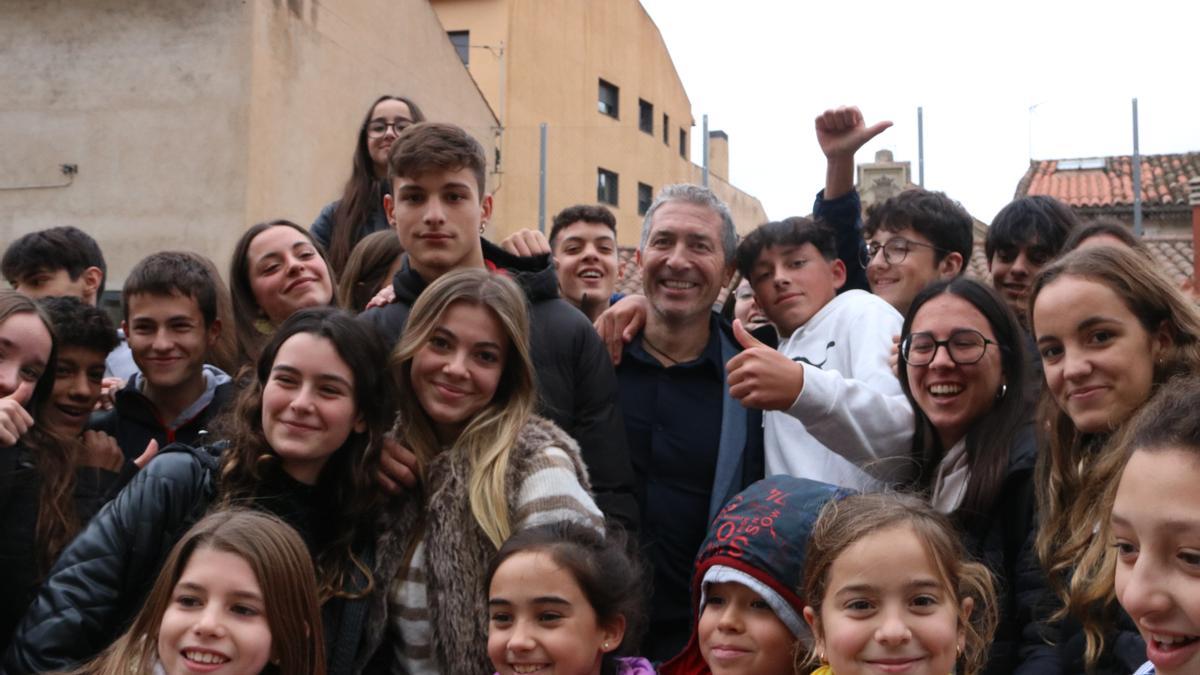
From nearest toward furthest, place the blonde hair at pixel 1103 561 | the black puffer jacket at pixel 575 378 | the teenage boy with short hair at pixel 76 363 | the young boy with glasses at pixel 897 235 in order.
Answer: the blonde hair at pixel 1103 561
the black puffer jacket at pixel 575 378
the teenage boy with short hair at pixel 76 363
the young boy with glasses at pixel 897 235

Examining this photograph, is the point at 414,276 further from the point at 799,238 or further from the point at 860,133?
the point at 860,133

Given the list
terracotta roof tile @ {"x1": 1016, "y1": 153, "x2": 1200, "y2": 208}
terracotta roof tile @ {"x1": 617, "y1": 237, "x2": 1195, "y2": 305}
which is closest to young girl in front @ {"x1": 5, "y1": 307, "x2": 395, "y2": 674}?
terracotta roof tile @ {"x1": 617, "y1": 237, "x2": 1195, "y2": 305}

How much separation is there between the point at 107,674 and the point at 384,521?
77 centimetres

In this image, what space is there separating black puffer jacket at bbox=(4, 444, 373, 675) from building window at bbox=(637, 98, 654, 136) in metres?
25.1

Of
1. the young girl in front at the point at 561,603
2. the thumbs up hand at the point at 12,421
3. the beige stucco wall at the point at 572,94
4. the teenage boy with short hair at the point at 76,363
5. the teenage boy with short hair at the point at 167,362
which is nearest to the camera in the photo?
the young girl in front at the point at 561,603

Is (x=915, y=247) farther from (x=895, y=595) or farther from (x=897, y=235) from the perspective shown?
(x=895, y=595)

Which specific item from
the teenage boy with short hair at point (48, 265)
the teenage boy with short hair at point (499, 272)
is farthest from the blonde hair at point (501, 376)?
the teenage boy with short hair at point (48, 265)

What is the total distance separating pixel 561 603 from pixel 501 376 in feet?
2.49

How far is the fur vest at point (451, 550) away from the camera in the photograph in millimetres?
2795

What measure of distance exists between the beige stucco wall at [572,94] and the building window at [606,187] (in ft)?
0.59

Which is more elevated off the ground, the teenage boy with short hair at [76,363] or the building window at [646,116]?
the building window at [646,116]

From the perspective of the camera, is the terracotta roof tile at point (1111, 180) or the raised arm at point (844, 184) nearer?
the raised arm at point (844, 184)

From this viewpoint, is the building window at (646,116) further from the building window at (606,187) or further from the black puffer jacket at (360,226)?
the black puffer jacket at (360,226)

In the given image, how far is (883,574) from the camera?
2.45m
